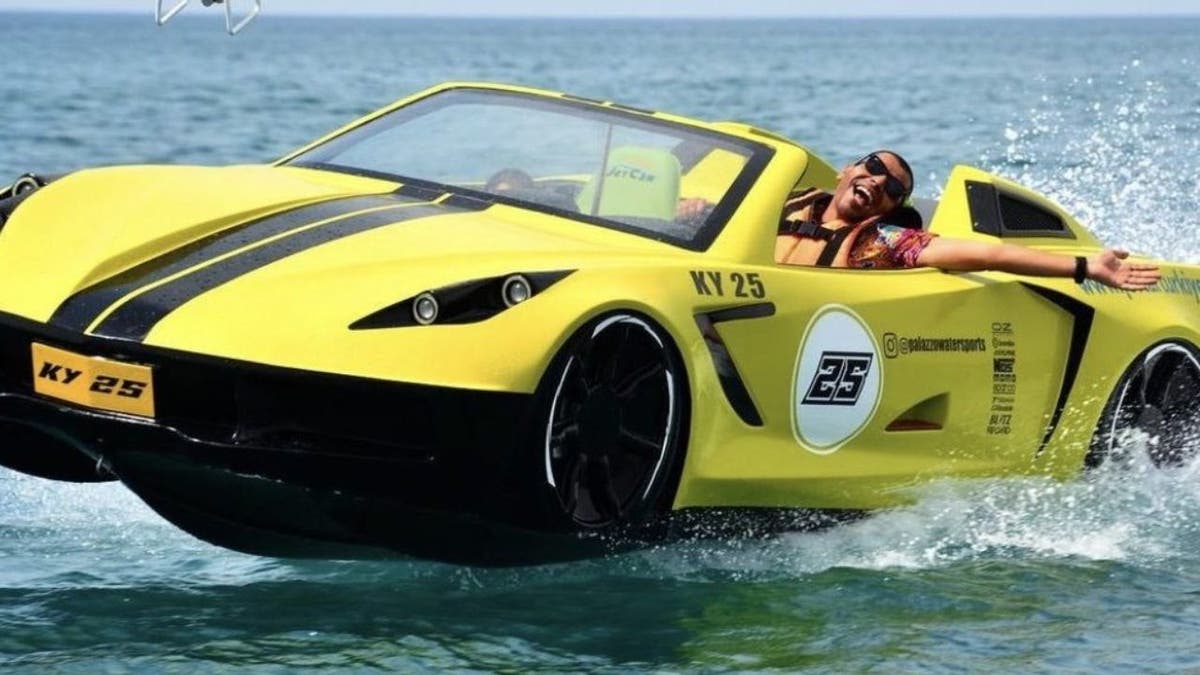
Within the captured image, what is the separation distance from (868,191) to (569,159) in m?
1.18

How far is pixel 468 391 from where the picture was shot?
6.02 meters

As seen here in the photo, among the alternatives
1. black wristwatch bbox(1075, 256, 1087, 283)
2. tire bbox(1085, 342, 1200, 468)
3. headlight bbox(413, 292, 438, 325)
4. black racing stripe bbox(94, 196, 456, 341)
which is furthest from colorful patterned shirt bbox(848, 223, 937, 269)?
headlight bbox(413, 292, 438, 325)

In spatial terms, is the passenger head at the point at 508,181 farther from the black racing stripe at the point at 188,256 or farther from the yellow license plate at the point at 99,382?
the yellow license plate at the point at 99,382

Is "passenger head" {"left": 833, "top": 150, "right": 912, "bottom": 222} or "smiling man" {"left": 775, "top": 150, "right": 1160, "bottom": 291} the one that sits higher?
"passenger head" {"left": 833, "top": 150, "right": 912, "bottom": 222}

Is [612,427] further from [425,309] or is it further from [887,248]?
[887,248]

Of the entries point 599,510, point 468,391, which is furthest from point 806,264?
point 468,391

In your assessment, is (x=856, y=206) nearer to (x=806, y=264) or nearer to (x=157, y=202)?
(x=806, y=264)

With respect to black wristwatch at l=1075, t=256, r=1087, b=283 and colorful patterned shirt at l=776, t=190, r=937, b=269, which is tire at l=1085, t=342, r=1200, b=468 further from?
colorful patterned shirt at l=776, t=190, r=937, b=269

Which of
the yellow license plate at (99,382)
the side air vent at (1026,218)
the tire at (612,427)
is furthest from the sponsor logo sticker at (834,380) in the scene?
the yellow license plate at (99,382)

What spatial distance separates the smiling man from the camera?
25.5 ft

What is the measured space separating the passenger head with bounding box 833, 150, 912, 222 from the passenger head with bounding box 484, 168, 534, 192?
1.24 meters

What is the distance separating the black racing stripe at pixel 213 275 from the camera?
20.0ft

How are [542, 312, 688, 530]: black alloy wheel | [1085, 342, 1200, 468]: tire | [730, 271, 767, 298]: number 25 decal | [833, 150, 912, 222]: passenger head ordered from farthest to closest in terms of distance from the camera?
1. [1085, 342, 1200, 468]: tire
2. [833, 150, 912, 222]: passenger head
3. [730, 271, 767, 298]: number 25 decal
4. [542, 312, 688, 530]: black alloy wheel

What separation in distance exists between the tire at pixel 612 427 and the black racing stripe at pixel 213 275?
33.7 inches
